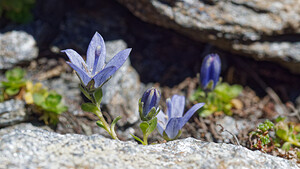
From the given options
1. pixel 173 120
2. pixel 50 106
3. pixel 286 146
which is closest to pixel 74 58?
pixel 173 120

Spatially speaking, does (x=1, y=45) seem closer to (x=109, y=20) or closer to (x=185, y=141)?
(x=109, y=20)

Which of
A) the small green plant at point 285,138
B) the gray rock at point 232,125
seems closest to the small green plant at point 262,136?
the small green plant at point 285,138

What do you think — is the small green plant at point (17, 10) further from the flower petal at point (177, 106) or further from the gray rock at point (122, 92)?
the flower petal at point (177, 106)

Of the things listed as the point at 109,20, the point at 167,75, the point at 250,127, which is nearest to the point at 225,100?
the point at 250,127

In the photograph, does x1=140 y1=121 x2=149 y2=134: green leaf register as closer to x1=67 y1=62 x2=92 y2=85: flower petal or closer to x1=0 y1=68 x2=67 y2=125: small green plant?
x1=67 y1=62 x2=92 y2=85: flower petal

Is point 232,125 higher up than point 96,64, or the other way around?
point 96,64

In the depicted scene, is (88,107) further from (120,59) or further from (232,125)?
(232,125)

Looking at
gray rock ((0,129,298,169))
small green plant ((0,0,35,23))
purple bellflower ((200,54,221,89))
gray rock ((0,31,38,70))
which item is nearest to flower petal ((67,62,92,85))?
gray rock ((0,129,298,169))
